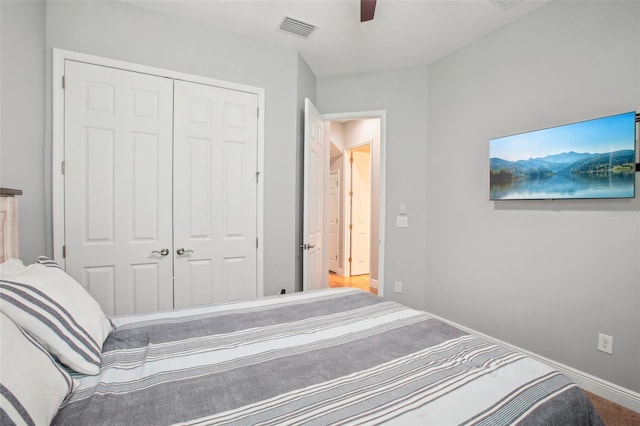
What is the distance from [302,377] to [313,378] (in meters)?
0.04

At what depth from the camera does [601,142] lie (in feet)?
6.01

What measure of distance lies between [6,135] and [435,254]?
3.48 meters

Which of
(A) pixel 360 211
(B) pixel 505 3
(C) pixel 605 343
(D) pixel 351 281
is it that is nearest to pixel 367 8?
(B) pixel 505 3

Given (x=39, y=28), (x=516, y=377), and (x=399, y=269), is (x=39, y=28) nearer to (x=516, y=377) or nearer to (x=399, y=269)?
(x=516, y=377)

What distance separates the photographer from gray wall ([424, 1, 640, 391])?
71.7 inches

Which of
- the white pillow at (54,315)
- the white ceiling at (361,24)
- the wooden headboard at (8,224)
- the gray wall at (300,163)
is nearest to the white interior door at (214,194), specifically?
the gray wall at (300,163)

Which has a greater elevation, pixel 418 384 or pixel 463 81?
pixel 463 81

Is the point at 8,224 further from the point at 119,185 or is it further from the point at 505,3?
the point at 505,3

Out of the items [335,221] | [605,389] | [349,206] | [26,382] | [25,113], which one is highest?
[25,113]

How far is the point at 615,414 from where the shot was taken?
5.69 ft

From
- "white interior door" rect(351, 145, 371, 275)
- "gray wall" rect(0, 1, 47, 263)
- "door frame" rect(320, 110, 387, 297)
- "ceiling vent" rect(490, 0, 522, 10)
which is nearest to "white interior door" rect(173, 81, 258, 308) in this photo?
"gray wall" rect(0, 1, 47, 263)

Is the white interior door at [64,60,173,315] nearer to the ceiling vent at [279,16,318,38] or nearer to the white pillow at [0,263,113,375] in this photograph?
the ceiling vent at [279,16,318,38]

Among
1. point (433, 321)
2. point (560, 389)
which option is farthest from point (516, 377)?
point (433, 321)

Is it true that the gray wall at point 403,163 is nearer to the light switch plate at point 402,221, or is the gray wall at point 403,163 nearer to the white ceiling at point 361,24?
the light switch plate at point 402,221
